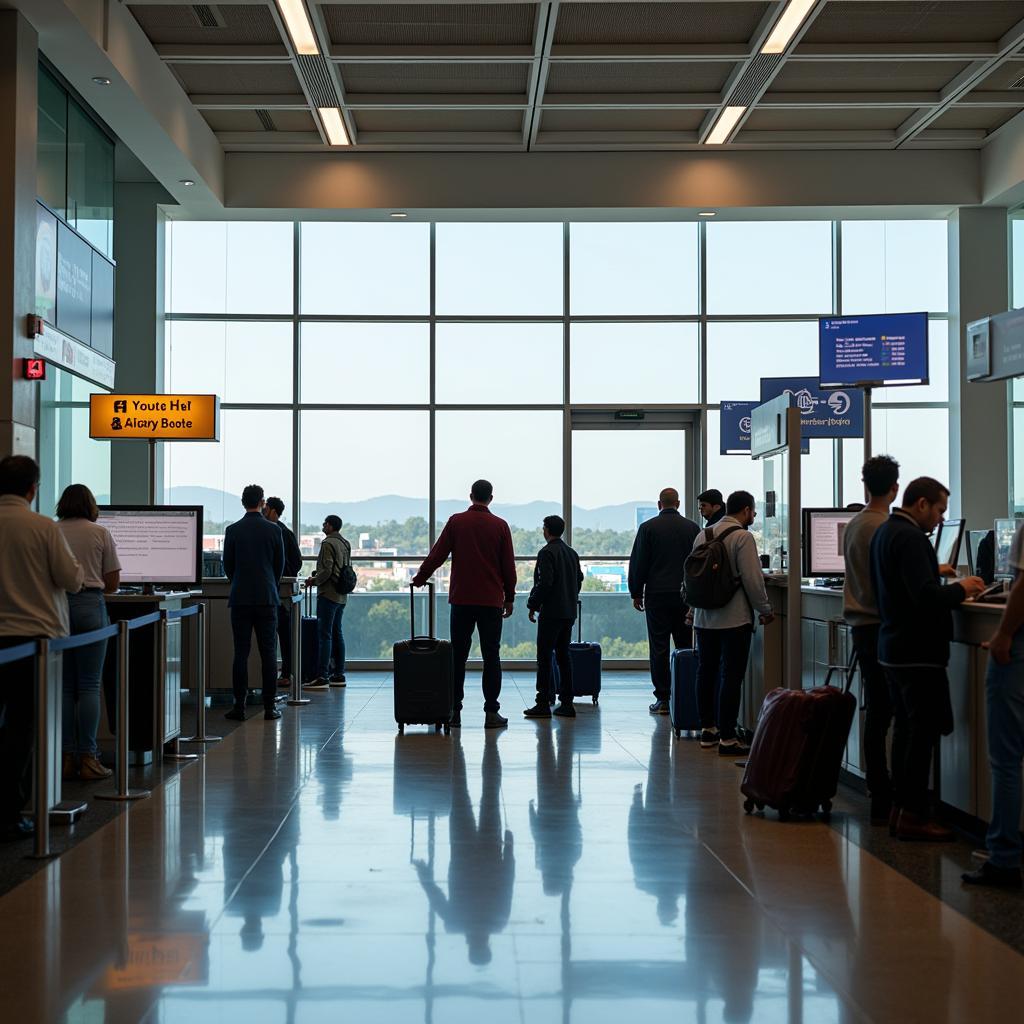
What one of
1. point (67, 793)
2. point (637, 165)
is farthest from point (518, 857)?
point (637, 165)

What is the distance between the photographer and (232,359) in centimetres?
1340

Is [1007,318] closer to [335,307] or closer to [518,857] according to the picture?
[518,857]

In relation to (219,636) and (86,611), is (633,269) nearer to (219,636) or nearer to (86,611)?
(219,636)

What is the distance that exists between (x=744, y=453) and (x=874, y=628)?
744 centimetres

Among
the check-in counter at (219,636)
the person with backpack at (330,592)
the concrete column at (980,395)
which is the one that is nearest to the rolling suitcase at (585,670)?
the person with backpack at (330,592)

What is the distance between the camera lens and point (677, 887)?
4434 millimetres

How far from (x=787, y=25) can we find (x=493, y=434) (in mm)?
5578

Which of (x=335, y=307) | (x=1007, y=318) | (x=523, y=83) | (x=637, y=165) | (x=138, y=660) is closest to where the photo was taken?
(x=1007, y=318)

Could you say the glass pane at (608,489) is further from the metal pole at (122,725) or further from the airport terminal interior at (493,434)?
the metal pole at (122,725)

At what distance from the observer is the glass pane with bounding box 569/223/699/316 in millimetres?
13594

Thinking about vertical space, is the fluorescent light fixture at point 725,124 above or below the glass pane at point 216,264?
above

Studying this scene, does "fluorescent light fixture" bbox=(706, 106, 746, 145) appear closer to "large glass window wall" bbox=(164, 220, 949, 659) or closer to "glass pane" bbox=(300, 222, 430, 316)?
"large glass window wall" bbox=(164, 220, 949, 659)

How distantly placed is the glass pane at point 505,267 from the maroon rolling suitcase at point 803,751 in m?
8.60

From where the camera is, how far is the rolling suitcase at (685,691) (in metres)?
8.38
